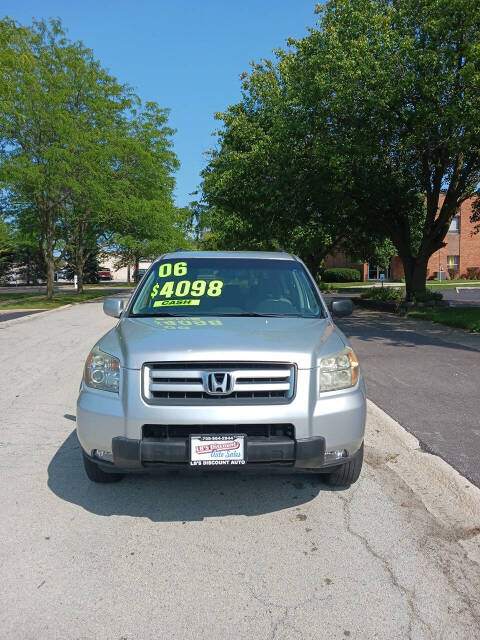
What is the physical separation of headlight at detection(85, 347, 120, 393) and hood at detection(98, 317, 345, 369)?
0.06 metres

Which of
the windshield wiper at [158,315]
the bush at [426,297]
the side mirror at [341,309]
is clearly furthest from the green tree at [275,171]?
the windshield wiper at [158,315]

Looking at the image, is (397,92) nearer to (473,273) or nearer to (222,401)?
(222,401)

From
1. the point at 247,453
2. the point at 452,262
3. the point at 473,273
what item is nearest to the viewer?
the point at 247,453

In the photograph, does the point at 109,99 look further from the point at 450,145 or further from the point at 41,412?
the point at 41,412

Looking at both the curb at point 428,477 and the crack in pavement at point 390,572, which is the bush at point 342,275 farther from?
the crack in pavement at point 390,572

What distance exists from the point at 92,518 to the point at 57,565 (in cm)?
54

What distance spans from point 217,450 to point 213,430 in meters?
0.12

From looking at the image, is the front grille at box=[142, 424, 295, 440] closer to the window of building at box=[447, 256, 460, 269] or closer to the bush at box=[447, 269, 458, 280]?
the bush at box=[447, 269, 458, 280]

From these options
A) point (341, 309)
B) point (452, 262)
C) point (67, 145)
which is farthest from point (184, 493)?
point (452, 262)

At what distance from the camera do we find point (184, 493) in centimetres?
380

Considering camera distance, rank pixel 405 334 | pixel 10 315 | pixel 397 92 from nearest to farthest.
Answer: pixel 405 334, pixel 397 92, pixel 10 315

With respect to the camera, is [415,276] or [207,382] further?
[415,276]

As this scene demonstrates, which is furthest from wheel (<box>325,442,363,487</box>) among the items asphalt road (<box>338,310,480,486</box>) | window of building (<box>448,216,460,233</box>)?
window of building (<box>448,216,460,233</box>)

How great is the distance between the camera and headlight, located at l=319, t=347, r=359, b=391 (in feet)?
11.1
